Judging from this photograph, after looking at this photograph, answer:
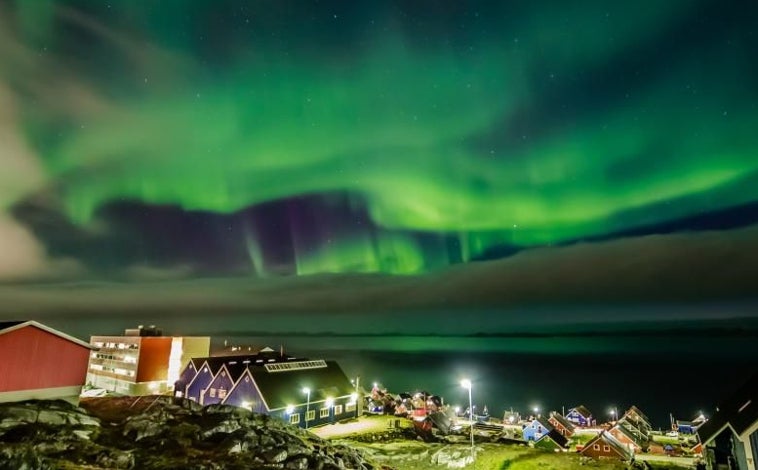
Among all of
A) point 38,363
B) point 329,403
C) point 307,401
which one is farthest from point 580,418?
point 38,363

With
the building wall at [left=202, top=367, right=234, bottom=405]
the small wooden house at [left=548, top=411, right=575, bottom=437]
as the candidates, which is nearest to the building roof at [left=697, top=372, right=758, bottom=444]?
the small wooden house at [left=548, top=411, right=575, bottom=437]

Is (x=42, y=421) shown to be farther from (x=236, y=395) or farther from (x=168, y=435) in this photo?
(x=236, y=395)

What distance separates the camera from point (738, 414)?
116 ft

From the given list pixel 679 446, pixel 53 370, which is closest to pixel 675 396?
pixel 679 446

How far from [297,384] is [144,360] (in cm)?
3921

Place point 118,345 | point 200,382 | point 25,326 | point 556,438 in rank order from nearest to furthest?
1. point 25,326
2. point 556,438
3. point 200,382
4. point 118,345

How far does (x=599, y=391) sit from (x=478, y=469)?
17533 centimetres

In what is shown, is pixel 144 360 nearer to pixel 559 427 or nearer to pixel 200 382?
pixel 200 382

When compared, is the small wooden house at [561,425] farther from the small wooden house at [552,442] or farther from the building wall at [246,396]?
the building wall at [246,396]

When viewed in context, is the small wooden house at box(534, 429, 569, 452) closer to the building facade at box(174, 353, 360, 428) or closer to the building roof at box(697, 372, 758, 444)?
the building roof at box(697, 372, 758, 444)

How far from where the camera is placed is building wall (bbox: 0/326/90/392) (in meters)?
39.0

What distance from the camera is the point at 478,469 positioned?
39.2m

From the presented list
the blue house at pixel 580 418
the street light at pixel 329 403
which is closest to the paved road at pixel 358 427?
the street light at pixel 329 403

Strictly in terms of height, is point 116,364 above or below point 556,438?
above
